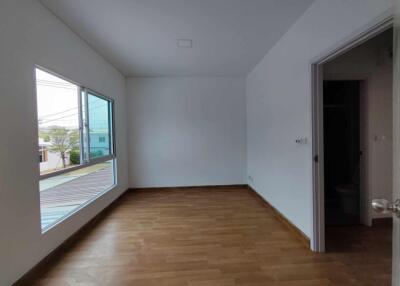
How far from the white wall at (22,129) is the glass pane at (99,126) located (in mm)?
959

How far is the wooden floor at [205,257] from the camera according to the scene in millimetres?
1946

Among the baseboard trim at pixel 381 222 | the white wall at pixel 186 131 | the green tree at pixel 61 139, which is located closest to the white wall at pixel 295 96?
the white wall at pixel 186 131

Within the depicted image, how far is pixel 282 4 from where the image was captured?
2285mm

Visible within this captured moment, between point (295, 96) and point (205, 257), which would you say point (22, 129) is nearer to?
point (205, 257)

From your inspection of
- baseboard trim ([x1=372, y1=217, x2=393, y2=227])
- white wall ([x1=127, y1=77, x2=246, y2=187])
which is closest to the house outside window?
white wall ([x1=127, y1=77, x2=246, y2=187])

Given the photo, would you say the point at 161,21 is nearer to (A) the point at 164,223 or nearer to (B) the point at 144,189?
(A) the point at 164,223

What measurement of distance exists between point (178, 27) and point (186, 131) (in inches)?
105

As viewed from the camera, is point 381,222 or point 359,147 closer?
point 381,222

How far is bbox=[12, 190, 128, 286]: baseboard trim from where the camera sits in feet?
6.28

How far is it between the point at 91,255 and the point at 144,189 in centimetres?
277

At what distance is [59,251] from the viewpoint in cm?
239

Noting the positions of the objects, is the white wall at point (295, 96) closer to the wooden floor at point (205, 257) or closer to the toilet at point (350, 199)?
the wooden floor at point (205, 257)

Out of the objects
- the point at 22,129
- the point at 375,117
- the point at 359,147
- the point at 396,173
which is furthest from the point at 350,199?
the point at 22,129

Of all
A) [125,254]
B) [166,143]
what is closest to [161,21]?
[125,254]
